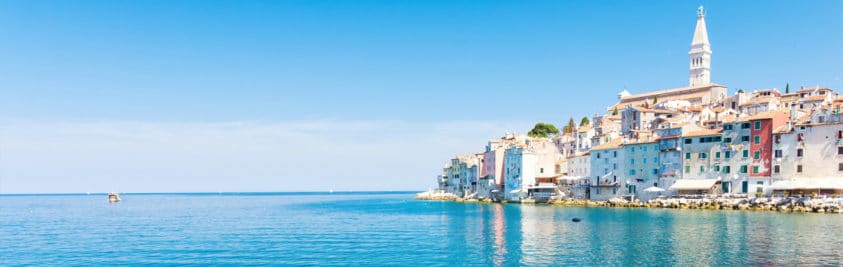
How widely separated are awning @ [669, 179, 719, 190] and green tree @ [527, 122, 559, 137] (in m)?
58.6

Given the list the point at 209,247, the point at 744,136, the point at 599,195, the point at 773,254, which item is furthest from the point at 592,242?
the point at 599,195

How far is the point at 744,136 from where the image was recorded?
245 feet

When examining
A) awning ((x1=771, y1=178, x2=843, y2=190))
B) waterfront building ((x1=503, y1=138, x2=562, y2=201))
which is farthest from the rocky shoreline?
waterfront building ((x1=503, y1=138, x2=562, y2=201))

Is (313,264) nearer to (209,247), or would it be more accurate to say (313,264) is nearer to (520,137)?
(209,247)

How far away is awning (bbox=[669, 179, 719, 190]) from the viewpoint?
76700 millimetres

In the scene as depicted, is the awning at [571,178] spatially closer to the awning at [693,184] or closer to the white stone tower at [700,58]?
the awning at [693,184]

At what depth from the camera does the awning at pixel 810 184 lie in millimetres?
66562

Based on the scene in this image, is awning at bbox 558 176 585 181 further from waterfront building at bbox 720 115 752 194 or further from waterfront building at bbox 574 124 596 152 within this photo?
waterfront building at bbox 720 115 752 194

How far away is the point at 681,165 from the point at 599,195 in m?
14.2

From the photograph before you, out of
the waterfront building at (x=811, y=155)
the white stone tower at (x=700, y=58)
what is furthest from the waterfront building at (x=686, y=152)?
the white stone tower at (x=700, y=58)

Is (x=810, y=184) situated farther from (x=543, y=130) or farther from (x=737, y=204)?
(x=543, y=130)

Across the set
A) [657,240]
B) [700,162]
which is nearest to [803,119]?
[700,162]

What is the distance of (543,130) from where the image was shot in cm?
13900

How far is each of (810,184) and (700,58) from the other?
81793 mm
